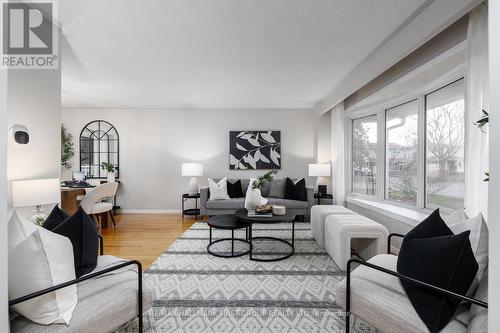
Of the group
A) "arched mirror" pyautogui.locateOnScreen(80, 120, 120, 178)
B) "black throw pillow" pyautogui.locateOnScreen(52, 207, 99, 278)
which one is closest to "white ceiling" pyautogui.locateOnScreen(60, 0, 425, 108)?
"arched mirror" pyautogui.locateOnScreen(80, 120, 120, 178)

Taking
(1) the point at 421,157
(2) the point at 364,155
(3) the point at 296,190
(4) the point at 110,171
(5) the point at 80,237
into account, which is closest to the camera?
(5) the point at 80,237

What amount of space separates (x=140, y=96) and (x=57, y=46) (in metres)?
2.11

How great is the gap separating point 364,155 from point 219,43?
127 inches

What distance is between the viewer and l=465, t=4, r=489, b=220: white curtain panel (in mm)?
1669

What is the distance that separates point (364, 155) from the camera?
14.0 ft

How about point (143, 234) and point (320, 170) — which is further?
point (320, 170)

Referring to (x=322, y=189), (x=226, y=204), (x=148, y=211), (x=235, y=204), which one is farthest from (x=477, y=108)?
(x=148, y=211)

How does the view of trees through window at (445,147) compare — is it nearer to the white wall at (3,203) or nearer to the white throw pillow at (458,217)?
the white throw pillow at (458,217)

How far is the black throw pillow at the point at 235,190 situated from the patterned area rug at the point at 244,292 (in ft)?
6.01

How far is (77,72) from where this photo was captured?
3.32 m

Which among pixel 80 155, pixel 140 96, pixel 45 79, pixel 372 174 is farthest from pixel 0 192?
pixel 80 155

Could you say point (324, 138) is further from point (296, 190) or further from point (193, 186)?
point (193, 186)

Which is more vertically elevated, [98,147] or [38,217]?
[98,147]

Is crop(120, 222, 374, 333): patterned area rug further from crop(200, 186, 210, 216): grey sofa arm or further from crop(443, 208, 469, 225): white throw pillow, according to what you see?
crop(200, 186, 210, 216): grey sofa arm
